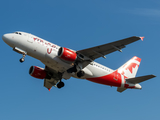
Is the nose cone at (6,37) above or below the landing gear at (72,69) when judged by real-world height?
above

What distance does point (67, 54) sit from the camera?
3462cm

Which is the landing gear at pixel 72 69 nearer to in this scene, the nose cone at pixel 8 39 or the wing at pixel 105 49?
the wing at pixel 105 49

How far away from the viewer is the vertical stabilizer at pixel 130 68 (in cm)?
4231

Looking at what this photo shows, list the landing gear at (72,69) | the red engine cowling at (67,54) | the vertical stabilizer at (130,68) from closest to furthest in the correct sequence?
the red engine cowling at (67,54), the landing gear at (72,69), the vertical stabilizer at (130,68)

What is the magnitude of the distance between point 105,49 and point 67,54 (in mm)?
4698

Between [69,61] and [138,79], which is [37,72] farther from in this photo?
[138,79]

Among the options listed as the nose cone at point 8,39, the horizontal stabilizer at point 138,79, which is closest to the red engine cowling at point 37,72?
the nose cone at point 8,39

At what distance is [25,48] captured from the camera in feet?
112

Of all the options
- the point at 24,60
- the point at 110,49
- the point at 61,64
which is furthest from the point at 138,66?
the point at 24,60

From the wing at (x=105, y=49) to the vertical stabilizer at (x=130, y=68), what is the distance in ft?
22.7

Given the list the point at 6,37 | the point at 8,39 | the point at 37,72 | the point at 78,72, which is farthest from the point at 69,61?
the point at 6,37

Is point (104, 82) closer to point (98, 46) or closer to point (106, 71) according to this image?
point (106, 71)

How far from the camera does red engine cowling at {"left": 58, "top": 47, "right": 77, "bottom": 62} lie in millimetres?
34469

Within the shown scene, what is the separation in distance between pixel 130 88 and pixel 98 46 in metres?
9.88
